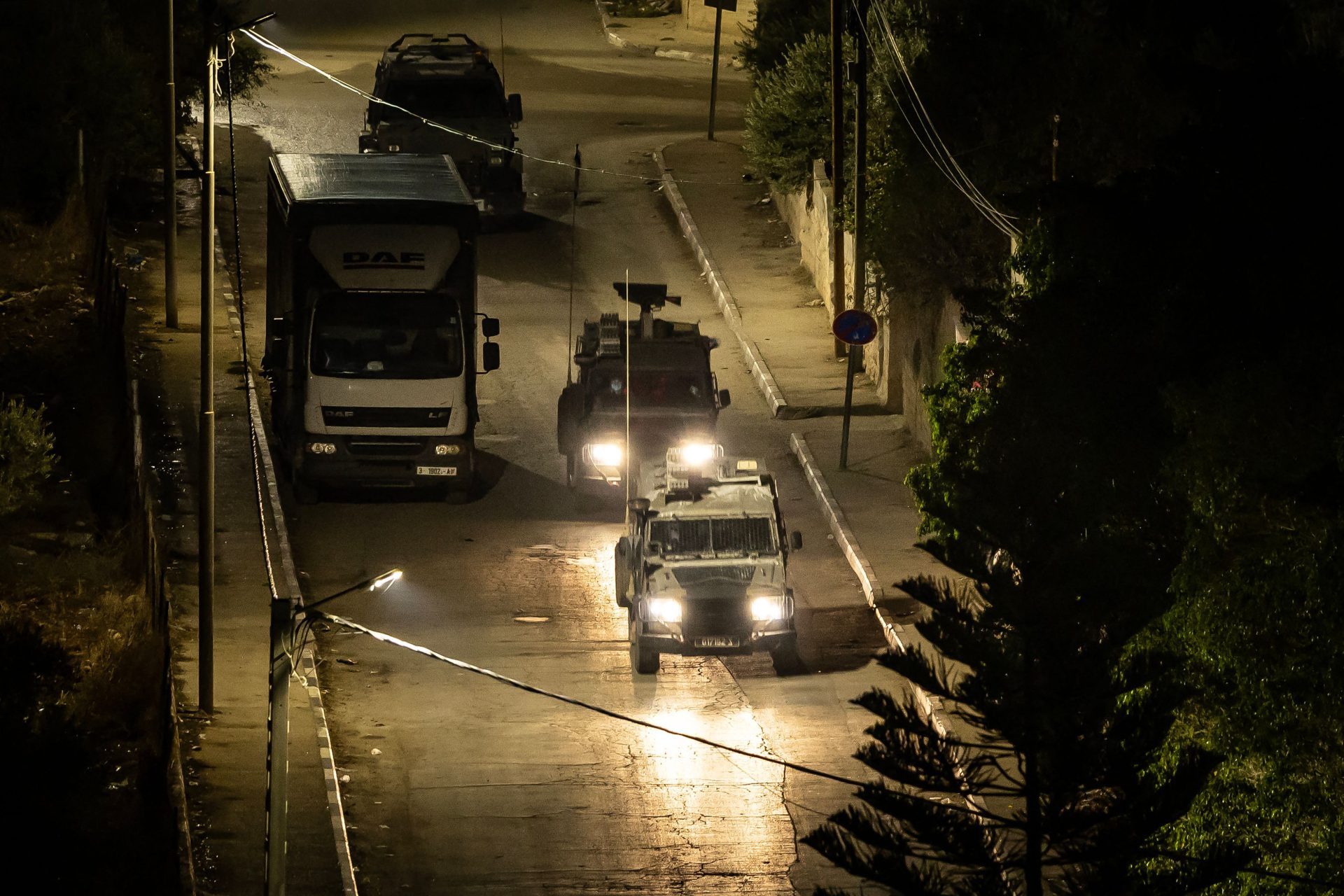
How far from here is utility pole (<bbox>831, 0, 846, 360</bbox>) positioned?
3653 centimetres

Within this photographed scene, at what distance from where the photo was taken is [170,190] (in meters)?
34.9

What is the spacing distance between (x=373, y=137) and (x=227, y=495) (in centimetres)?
1441

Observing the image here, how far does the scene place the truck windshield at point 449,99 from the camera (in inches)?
1698

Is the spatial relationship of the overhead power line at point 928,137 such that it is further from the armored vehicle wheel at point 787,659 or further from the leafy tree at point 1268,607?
the leafy tree at point 1268,607

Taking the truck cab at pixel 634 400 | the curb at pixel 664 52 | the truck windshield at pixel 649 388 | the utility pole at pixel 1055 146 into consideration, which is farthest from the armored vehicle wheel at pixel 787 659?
the curb at pixel 664 52

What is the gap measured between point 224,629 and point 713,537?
237 inches

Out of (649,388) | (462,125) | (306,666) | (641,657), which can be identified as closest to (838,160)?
(649,388)

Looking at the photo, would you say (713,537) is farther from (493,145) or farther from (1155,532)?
(493,145)

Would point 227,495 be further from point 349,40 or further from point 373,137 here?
point 349,40

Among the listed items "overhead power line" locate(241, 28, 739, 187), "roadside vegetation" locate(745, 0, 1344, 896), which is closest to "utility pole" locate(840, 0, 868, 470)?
"overhead power line" locate(241, 28, 739, 187)

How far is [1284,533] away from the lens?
1806 cm

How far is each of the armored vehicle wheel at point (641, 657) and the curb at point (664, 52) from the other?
34.2 meters

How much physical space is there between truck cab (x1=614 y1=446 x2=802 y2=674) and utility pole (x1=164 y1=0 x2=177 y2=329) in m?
12.6

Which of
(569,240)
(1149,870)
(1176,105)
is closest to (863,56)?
(1176,105)
